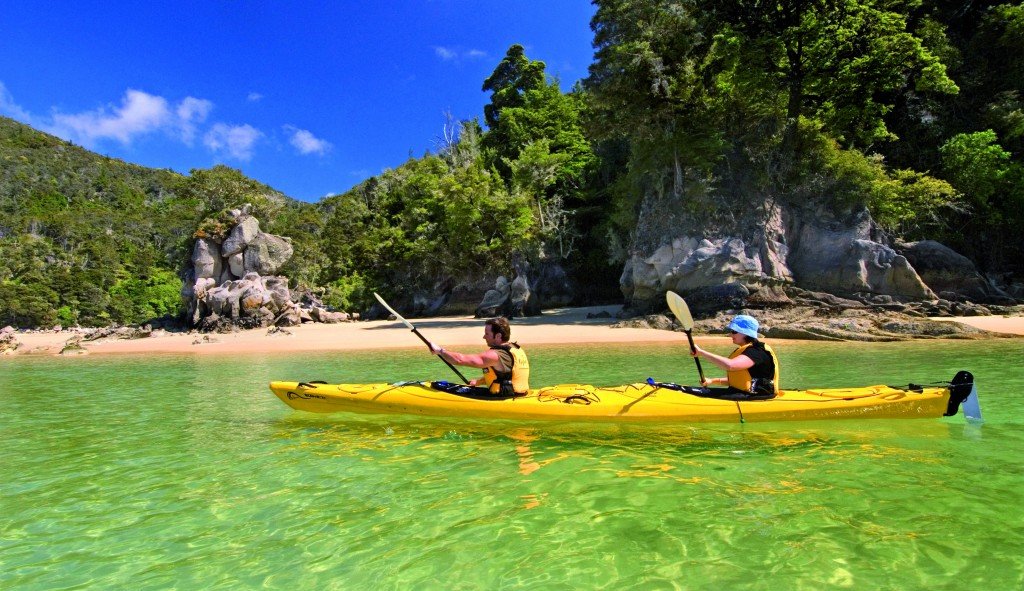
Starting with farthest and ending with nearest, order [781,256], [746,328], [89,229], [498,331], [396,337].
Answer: [89,229] → [396,337] → [781,256] → [498,331] → [746,328]

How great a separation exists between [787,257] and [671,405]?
15155 mm

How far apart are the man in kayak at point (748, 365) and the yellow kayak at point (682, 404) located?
0.13 m

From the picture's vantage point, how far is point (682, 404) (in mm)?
5109

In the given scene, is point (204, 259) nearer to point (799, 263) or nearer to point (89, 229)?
point (799, 263)

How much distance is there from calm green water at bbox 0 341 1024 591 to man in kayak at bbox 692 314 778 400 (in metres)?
0.38

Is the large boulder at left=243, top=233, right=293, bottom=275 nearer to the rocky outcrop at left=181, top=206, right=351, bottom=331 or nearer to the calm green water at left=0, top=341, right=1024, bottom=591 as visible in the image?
the rocky outcrop at left=181, top=206, right=351, bottom=331

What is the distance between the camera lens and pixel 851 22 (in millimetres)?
16578

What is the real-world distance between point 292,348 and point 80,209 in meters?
62.5

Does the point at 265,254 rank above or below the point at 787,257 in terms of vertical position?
above

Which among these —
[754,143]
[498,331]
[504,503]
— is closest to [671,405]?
[498,331]

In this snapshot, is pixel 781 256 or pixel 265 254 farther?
pixel 265 254

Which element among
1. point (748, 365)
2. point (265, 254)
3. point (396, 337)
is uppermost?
point (265, 254)

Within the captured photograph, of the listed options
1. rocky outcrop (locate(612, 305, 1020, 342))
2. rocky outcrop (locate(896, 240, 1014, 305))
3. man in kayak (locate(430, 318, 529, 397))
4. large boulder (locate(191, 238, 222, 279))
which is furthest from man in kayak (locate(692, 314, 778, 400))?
large boulder (locate(191, 238, 222, 279))

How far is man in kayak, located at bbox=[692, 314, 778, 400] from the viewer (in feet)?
16.5
